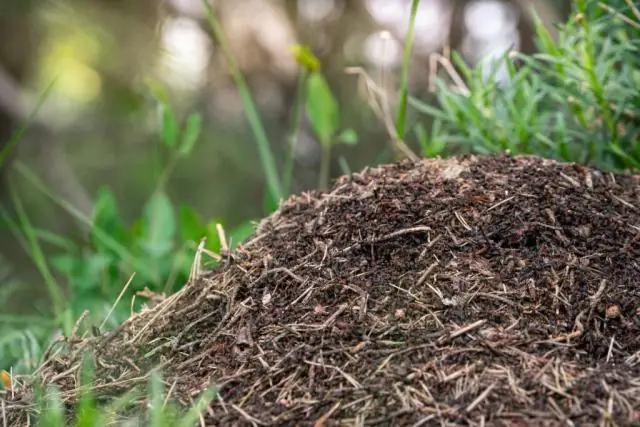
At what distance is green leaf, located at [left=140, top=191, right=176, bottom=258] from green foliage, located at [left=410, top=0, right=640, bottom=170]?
3.53 ft

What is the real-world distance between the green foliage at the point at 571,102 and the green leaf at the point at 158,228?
1075 millimetres

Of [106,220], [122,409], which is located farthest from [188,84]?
[122,409]

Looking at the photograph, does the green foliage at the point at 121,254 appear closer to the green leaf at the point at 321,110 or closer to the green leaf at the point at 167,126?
the green leaf at the point at 167,126

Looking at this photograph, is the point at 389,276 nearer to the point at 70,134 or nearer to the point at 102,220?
the point at 102,220

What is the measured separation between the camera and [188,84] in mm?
5473

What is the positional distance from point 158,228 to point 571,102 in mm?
1585

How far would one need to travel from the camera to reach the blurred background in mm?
4918

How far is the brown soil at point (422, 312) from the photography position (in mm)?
1146

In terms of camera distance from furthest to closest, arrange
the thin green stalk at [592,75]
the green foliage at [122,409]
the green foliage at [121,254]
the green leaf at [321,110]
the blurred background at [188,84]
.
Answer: the blurred background at [188,84], the green leaf at [321,110], the green foliage at [121,254], the thin green stalk at [592,75], the green foliage at [122,409]

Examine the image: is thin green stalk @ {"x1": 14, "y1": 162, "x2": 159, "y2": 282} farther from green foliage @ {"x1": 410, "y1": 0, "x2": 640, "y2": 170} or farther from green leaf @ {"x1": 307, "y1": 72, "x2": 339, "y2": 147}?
green foliage @ {"x1": 410, "y1": 0, "x2": 640, "y2": 170}

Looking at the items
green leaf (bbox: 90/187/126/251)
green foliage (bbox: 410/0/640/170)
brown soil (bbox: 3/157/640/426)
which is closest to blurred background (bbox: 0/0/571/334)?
green leaf (bbox: 90/187/126/251)

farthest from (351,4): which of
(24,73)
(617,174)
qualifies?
Answer: (617,174)

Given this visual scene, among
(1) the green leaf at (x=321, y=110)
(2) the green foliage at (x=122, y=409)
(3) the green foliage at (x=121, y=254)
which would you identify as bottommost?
(3) the green foliage at (x=121, y=254)

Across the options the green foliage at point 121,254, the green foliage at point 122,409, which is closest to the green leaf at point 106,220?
the green foliage at point 121,254
